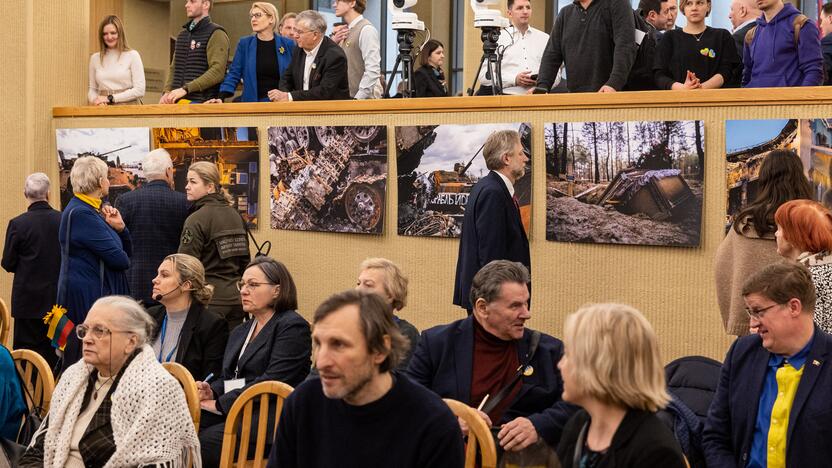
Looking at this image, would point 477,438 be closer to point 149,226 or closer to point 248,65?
point 149,226

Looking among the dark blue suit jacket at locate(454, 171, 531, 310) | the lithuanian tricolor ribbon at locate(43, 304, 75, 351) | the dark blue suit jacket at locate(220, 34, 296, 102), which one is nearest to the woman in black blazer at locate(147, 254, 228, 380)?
the lithuanian tricolor ribbon at locate(43, 304, 75, 351)

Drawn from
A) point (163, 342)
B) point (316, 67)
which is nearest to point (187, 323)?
point (163, 342)

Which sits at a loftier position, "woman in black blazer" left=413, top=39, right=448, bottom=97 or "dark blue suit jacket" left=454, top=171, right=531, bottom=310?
"woman in black blazer" left=413, top=39, right=448, bottom=97

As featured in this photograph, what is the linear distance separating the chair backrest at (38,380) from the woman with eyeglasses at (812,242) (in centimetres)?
304

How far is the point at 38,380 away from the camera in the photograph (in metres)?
5.20

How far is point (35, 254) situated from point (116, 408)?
3.54 meters

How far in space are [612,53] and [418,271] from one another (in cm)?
169

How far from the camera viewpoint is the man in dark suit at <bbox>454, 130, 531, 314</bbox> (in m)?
5.76

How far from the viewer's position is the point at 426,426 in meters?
3.10

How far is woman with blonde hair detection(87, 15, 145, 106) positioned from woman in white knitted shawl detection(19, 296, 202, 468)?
4857mm

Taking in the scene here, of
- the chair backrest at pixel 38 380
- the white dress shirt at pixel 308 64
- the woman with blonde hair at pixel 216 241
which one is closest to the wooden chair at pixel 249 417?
the chair backrest at pixel 38 380

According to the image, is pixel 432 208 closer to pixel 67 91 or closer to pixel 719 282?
pixel 719 282

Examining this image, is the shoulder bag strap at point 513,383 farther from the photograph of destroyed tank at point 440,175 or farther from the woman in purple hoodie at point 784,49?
the woman in purple hoodie at point 784,49

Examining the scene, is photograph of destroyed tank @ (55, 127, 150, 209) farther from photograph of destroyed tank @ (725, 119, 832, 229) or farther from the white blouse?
photograph of destroyed tank @ (725, 119, 832, 229)
